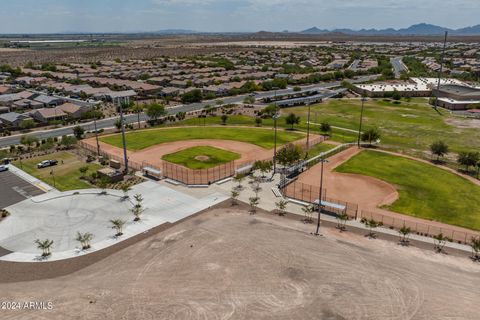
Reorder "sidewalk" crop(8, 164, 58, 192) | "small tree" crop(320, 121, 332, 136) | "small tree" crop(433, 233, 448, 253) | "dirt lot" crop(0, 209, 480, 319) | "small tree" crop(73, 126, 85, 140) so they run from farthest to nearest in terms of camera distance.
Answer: "small tree" crop(320, 121, 332, 136) → "small tree" crop(73, 126, 85, 140) → "sidewalk" crop(8, 164, 58, 192) → "small tree" crop(433, 233, 448, 253) → "dirt lot" crop(0, 209, 480, 319)

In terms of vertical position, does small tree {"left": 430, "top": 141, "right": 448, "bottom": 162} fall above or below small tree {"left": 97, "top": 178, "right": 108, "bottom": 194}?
above

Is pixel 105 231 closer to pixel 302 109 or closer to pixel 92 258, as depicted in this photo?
pixel 92 258

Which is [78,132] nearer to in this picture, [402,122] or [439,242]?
[439,242]

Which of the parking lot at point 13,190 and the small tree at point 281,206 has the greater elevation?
the small tree at point 281,206

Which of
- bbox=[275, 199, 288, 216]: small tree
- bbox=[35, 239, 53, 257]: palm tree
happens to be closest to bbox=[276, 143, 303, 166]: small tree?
bbox=[275, 199, 288, 216]: small tree

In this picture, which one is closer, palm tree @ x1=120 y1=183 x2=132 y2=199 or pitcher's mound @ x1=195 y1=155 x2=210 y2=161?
palm tree @ x1=120 y1=183 x2=132 y2=199

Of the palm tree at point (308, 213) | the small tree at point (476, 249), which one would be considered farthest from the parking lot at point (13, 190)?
the small tree at point (476, 249)

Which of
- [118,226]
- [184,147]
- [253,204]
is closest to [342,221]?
[253,204]

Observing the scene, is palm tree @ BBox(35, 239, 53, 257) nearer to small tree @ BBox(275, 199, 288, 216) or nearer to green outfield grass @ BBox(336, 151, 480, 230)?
small tree @ BBox(275, 199, 288, 216)

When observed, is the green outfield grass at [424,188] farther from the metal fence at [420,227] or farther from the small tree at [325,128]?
the small tree at [325,128]
